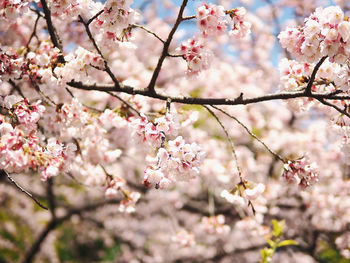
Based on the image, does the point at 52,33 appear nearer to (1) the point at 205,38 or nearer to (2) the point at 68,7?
(2) the point at 68,7

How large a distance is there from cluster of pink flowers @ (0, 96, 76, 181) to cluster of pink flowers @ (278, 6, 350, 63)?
1538 mm

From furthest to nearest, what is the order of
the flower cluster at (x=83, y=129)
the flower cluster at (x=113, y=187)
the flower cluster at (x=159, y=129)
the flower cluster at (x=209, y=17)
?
the flower cluster at (x=113, y=187)
the flower cluster at (x=83, y=129)
the flower cluster at (x=209, y=17)
the flower cluster at (x=159, y=129)

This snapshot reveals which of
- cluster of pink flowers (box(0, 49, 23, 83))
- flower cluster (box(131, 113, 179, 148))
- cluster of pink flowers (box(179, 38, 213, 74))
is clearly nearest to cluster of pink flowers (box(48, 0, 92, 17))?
cluster of pink flowers (box(0, 49, 23, 83))

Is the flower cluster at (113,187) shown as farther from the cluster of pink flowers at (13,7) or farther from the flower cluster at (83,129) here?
the cluster of pink flowers at (13,7)

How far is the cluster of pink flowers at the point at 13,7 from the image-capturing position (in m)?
2.19

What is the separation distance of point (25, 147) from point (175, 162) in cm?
79

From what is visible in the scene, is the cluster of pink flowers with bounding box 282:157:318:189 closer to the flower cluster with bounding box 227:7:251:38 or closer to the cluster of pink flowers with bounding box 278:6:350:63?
the cluster of pink flowers with bounding box 278:6:350:63

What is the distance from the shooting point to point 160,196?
6590 millimetres

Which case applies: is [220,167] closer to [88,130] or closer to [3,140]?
[88,130]

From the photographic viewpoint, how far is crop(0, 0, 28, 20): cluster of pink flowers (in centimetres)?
219

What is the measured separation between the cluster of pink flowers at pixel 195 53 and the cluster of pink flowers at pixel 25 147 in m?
0.99

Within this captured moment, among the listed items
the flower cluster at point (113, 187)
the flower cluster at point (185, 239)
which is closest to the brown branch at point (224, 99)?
the flower cluster at point (113, 187)

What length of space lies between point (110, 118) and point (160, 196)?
4093mm

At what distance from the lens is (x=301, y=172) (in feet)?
7.34
